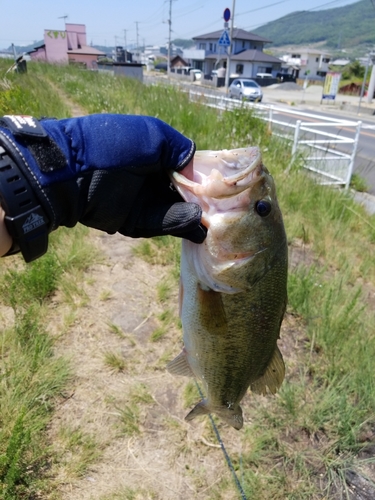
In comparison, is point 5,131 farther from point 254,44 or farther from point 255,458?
point 254,44

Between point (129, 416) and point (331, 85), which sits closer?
point (129, 416)

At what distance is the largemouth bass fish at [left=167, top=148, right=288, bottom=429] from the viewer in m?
1.57

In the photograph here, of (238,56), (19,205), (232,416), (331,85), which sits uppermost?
(19,205)

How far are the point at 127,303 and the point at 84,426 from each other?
1.19 m

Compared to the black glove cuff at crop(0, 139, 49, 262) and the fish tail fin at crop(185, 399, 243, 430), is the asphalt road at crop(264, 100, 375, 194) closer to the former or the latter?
the fish tail fin at crop(185, 399, 243, 430)

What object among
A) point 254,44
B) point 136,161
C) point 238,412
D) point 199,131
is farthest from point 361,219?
point 254,44

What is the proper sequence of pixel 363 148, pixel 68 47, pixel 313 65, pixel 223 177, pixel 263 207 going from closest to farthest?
pixel 223 177
pixel 263 207
pixel 363 148
pixel 68 47
pixel 313 65

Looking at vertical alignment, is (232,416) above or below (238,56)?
below

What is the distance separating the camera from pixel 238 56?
2506 inches

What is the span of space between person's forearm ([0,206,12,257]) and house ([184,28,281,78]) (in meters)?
62.2

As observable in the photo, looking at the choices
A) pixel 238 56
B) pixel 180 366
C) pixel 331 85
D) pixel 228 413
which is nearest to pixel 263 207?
pixel 180 366

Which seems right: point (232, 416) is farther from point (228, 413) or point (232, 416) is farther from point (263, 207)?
point (263, 207)

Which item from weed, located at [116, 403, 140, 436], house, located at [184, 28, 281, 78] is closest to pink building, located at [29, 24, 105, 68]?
house, located at [184, 28, 281, 78]

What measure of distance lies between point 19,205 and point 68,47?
182 ft
